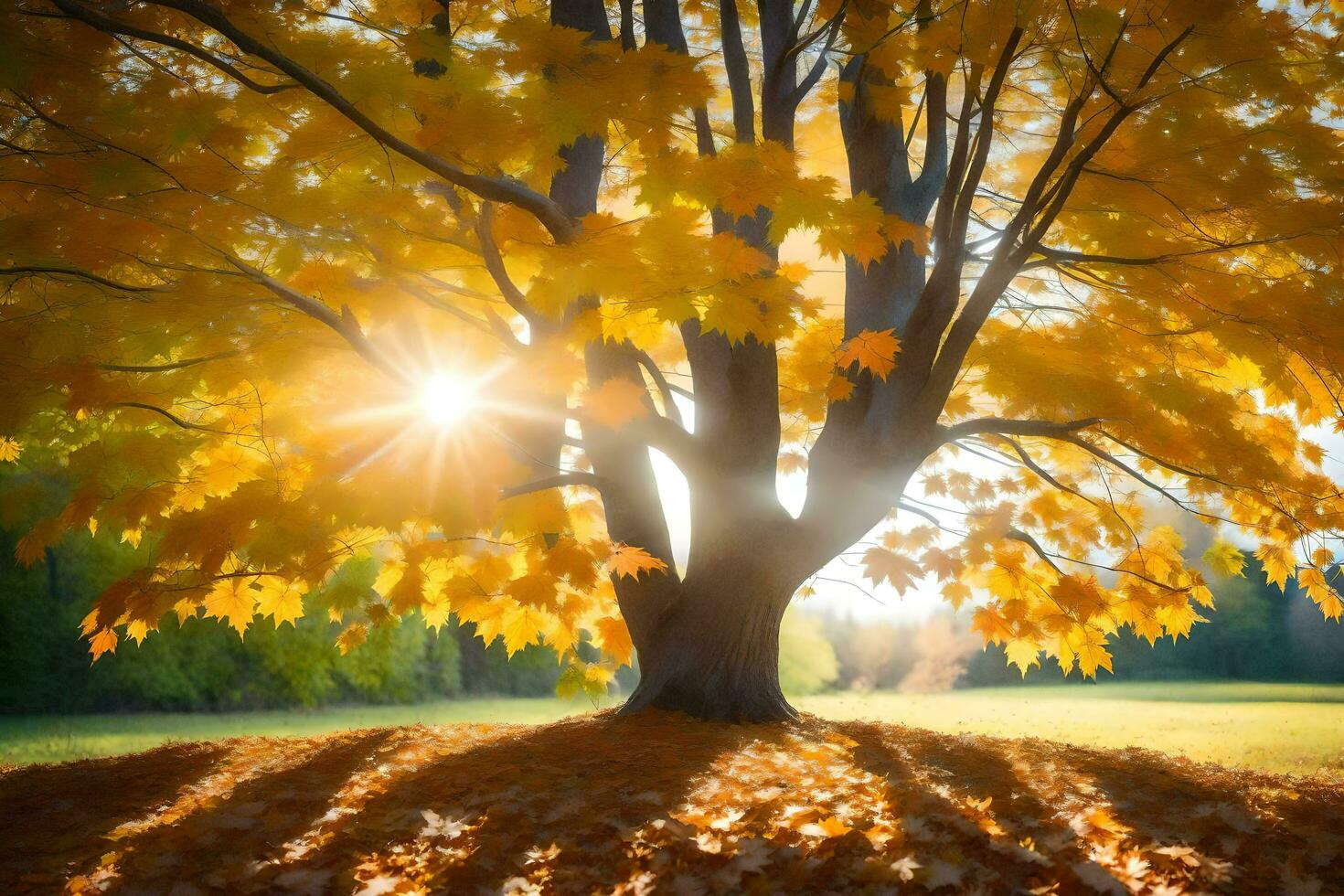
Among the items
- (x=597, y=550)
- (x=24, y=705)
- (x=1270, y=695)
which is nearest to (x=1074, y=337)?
(x=597, y=550)

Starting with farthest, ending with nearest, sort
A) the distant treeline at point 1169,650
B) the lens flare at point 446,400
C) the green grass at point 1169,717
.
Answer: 1. the distant treeline at point 1169,650
2. the green grass at point 1169,717
3. the lens flare at point 446,400

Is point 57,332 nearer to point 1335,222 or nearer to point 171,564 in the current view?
point 171,564

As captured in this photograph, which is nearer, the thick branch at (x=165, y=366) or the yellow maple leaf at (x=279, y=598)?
the thick branch at (x=165, y=366)

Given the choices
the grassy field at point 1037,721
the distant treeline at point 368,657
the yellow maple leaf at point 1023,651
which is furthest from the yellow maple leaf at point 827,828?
the grassy field at point 1037,721

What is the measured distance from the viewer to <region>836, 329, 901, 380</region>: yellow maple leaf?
16.6ft

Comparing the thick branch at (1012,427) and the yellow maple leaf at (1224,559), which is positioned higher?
the thick branch at (1012,427)

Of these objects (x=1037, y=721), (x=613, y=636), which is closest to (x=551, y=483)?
(x=613, y=636)

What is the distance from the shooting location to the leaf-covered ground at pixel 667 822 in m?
2.86

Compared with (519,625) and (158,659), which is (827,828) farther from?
(158,659)

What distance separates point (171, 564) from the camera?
4.65m

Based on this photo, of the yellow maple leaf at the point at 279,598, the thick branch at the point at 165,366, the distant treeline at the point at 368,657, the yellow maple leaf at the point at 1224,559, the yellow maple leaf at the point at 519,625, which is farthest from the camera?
the distant treeline at the point at 368,657

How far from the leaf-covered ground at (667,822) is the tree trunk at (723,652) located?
73 cm

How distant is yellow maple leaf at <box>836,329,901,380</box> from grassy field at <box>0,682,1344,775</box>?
16.2 feet

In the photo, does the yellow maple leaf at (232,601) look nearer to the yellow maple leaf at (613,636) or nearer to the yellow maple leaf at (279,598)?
the yellow maple leaf at (279,598)
